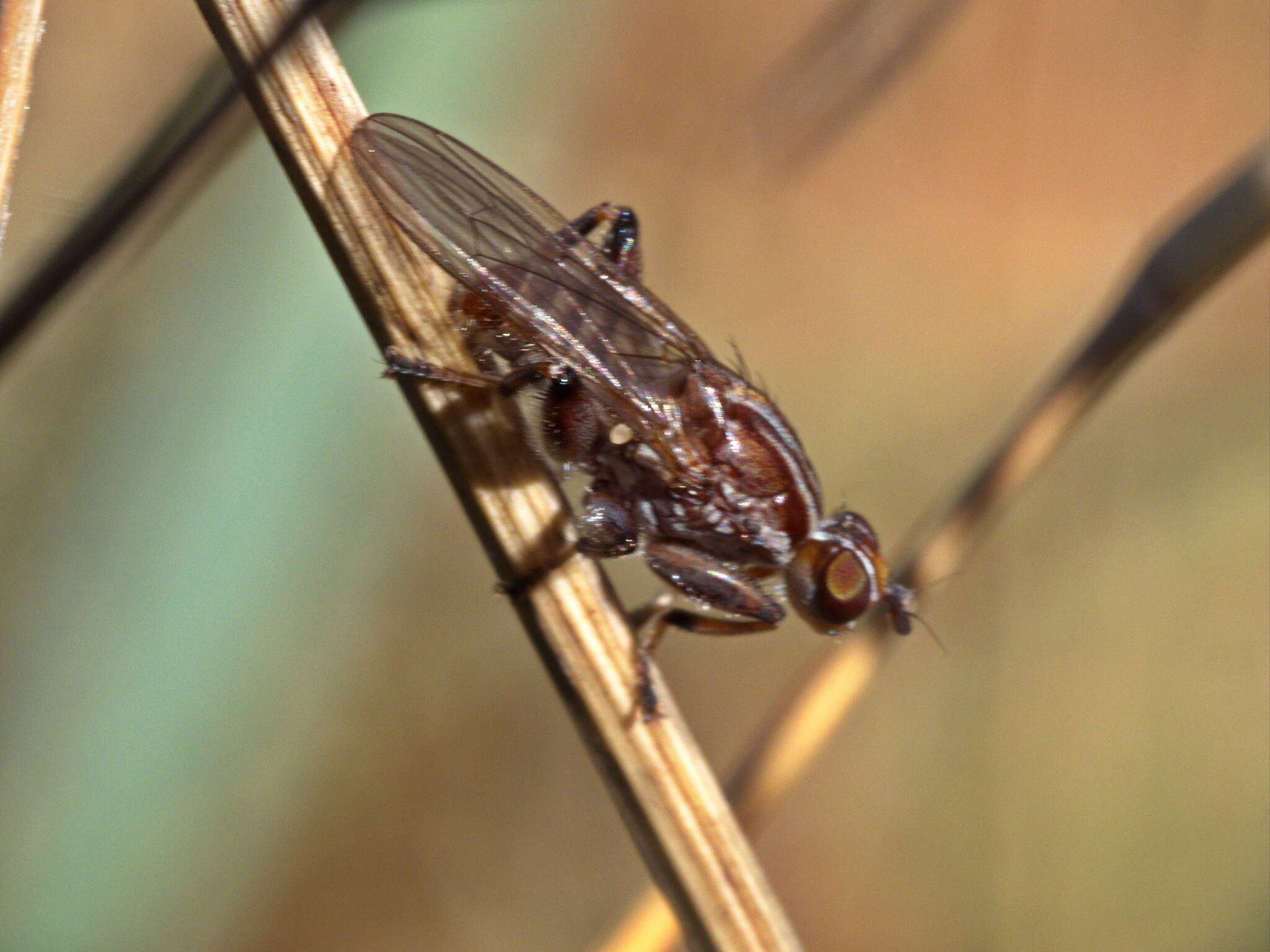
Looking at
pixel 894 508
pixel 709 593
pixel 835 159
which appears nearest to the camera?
pixel 709 593

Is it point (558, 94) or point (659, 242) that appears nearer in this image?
point (659, 242)

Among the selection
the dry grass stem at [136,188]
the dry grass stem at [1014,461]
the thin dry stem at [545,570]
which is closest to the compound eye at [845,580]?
the dry grass stem at [1014,461]

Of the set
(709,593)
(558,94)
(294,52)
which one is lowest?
(709,593)

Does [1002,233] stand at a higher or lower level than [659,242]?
lower

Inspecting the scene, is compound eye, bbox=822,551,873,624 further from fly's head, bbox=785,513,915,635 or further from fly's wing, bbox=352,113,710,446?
fly's wing, bbox=352,113,710,446

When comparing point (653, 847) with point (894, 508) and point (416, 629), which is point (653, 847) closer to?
point (416, 629)

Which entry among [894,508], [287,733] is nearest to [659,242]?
[894,508]

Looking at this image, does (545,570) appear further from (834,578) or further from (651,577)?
(651,577)

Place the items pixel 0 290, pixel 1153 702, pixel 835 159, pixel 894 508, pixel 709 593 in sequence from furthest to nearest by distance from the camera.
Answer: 1. pixel 835 159
2. pixel 894 508
3. pixel 1153 702
4. pixel 709 593
5. pixel 0 290
